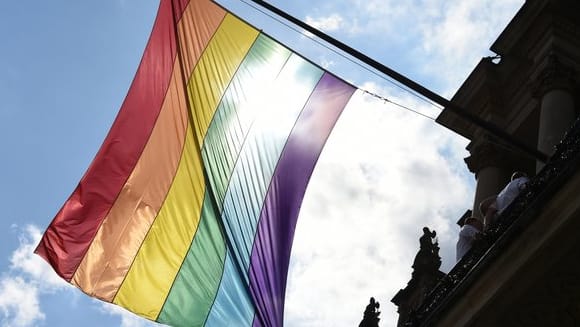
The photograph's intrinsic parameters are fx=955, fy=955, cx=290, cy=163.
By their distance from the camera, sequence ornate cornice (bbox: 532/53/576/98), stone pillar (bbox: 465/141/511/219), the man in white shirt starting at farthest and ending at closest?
stone pillar (bbox: 465/141/511/219), ornate cornice (bbox: 532/53/576/98), the man in white shirt

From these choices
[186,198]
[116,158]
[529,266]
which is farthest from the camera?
[116,158]

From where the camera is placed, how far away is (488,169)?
19078 mm

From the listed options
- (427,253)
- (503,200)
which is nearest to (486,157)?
(427,253)

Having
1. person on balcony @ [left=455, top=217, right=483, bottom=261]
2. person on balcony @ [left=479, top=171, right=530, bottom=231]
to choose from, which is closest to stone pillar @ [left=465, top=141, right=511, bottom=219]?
person on balcony @ [left=455, top=217, right=483, bottom=261]

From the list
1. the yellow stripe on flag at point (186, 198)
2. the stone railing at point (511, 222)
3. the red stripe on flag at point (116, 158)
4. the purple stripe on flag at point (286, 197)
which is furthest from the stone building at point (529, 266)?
the red stripe on flag at point (116, 158)

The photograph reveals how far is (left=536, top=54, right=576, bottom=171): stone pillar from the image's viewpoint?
638 inches

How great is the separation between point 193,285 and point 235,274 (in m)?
0.66

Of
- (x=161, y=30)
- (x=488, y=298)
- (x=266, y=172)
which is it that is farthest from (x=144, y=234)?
(x=488, y=298)

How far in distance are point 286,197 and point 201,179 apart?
135 cm

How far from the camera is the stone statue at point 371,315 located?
61.6 feet

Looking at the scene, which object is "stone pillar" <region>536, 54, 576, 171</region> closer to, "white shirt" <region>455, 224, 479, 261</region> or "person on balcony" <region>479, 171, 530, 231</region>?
"white shirt" <region>455, 224, 479, 261</region>

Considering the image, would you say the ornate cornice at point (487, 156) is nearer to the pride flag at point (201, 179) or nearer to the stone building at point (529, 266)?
the stone building at point (529, 266)

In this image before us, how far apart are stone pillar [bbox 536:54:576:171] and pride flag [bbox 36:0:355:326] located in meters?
3.73

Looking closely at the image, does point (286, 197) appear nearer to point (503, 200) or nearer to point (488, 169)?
point (503, 200)
